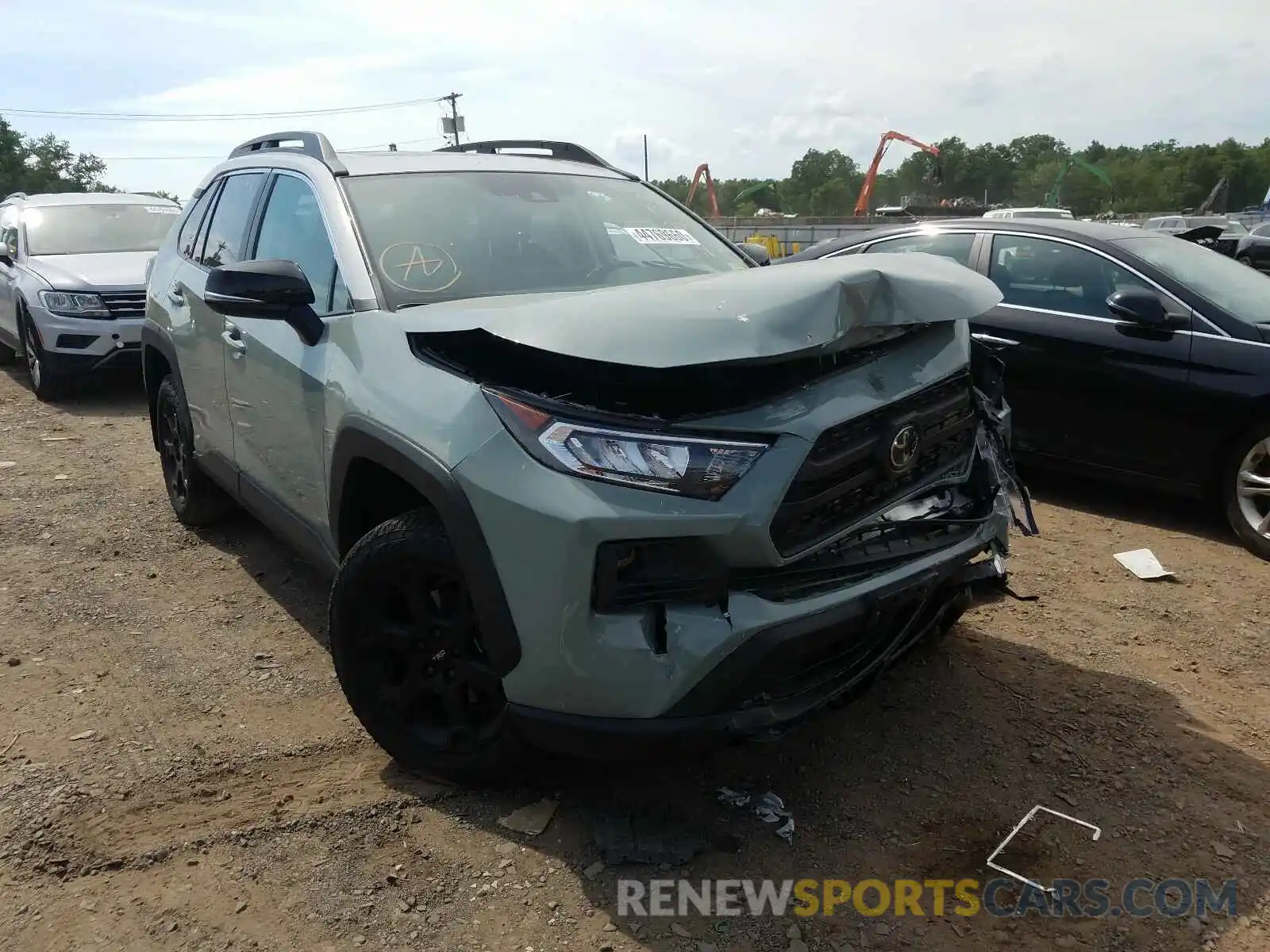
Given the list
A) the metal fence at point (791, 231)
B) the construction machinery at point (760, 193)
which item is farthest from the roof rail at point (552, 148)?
the construction machinery at point (760, 193)

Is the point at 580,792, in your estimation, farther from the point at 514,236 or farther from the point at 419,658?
the point at 514,236

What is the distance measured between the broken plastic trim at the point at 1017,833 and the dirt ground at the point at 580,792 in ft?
0.09

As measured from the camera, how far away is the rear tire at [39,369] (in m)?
8.58

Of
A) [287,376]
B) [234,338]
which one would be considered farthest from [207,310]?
[287,376]

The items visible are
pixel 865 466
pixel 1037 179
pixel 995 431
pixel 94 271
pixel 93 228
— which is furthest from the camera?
pixel 1037 179

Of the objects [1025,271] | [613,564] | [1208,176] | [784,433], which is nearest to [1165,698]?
[784,433]

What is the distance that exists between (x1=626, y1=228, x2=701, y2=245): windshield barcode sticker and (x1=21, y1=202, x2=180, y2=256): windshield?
7.31 metres

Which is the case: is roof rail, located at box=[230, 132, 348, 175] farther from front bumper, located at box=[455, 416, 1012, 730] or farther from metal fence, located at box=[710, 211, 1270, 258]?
metal fence, located at box=[710, 211, 1270, 258]

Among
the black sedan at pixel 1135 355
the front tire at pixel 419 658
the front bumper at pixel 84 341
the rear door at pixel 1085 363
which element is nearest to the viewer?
the front tire at pixel 419 658

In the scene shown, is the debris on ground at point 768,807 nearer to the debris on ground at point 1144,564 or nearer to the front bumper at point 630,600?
the front bumper at point 630,600

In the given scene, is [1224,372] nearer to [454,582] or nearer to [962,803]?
[962,803]

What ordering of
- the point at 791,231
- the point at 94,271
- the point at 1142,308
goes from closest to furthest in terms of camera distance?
the point at 1142,308 → the point at 94,271 → the point at 791,231

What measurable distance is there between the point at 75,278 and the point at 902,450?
27.2ft

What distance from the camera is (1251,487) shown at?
4.58m
